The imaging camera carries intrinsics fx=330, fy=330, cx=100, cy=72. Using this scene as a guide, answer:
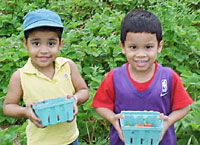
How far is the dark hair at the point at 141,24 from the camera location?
1.87 metres

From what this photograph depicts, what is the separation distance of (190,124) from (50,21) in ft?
4.56

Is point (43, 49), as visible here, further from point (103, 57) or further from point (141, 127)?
point (103, 57)

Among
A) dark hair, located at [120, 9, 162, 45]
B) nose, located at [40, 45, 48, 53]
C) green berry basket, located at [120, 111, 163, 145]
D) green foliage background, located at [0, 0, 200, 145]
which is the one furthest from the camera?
green foliage background, located at [0, 0, 200, 145]

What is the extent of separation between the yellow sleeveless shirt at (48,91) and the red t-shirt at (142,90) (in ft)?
0.74

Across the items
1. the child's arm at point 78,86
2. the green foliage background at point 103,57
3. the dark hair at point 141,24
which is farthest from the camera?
the green foliage background at point 103,57

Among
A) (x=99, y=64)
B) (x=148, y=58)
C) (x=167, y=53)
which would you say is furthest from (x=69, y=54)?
(x=148, y=58)

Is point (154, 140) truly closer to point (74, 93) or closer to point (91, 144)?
point (74, 93)

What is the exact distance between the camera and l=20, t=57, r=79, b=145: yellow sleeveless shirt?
2033mm

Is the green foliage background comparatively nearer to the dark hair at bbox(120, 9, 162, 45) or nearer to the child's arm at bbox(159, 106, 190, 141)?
the child's arm at bbox(159, 106, 190, 141)

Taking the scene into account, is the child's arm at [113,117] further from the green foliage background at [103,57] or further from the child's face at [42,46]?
the green foliage background at [103,57]

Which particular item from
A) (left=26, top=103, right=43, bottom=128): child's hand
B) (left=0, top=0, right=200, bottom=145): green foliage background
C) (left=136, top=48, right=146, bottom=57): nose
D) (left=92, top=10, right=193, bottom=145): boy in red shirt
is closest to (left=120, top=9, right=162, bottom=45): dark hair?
(left=92, top=10, right=193, bottom=145): boy in red shirt

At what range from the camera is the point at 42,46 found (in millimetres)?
2000

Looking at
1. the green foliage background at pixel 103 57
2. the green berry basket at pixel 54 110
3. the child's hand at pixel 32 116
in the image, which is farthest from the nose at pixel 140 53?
the green foliage background at pixel 103 57

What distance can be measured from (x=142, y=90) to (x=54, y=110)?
53 cm
